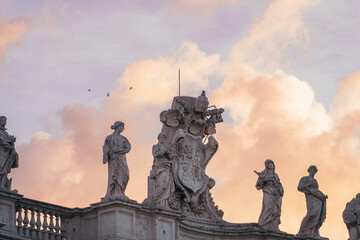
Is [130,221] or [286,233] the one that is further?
[286,233]

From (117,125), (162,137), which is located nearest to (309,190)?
Answer: (162,137)

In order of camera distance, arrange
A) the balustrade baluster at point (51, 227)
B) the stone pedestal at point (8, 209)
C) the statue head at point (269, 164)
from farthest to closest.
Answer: the statue head at point (269, 164), the balustrade baluster at point (51, 227), the stone pedestal at point (8, 209)

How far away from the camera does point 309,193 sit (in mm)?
41938

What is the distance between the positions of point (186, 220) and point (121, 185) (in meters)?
3.28

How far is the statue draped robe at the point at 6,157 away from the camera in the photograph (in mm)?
35156

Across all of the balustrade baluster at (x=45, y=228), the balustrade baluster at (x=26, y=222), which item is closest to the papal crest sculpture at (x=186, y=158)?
the balustrade baluster at (x=45, y=228)

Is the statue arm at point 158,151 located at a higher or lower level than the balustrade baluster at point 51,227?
higher

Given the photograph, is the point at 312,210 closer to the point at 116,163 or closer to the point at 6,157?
the point at 116,163

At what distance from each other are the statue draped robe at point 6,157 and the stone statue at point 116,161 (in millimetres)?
2665

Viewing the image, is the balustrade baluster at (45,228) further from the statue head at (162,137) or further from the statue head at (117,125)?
the statue head at (162,137)

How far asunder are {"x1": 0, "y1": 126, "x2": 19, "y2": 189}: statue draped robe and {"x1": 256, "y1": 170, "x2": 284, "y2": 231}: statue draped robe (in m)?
8.29

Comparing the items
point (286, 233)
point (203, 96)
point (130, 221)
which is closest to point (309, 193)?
point (286, 233)

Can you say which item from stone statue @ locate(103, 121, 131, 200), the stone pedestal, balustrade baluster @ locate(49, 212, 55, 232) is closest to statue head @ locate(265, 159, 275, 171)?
stone statue @ locate(103, 121, 131, 200)

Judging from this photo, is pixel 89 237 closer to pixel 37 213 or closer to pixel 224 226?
pixel 37 213
